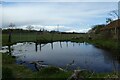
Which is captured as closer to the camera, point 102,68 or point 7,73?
point 7,73

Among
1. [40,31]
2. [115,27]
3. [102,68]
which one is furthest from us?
[40,31]

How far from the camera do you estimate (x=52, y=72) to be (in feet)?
46.6

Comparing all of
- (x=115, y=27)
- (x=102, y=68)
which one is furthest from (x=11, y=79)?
(x=115, y=27)

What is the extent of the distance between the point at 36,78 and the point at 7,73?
171 cm

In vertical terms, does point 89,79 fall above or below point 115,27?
below

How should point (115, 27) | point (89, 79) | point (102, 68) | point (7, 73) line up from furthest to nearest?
point (115, 27) < point (102, 68) < point (7, 73) < point (89, 79)

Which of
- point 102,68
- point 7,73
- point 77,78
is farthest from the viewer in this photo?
point 102,68

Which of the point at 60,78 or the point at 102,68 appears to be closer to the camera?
the point at 60,78

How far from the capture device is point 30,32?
10281cm

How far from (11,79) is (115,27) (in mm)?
33336

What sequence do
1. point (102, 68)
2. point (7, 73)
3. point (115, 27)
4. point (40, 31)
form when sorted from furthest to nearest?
point (40, 31) < point (115, 27) < point (102, 68) < point (7, 73)

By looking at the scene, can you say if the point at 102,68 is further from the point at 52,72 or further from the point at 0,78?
the point at 0,78

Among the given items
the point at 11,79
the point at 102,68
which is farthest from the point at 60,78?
the point at 102,68

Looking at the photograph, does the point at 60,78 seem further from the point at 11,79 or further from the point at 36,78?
the point at 11,79
